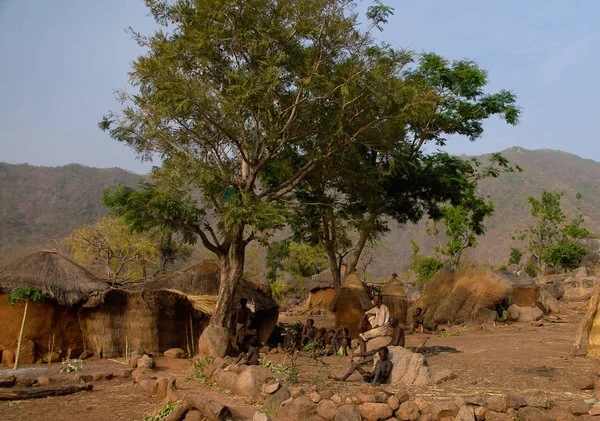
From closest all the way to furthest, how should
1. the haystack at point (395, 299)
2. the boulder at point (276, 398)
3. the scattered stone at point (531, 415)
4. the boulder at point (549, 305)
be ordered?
1. the scattered stone at point (531, 415)
2. the boulder at point (276, 398)
3. the haystack at point (395, 299)
4. the boulder at point (549, 305)

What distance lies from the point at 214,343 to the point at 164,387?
136 inches

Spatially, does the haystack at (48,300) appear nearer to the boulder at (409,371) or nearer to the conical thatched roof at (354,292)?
the conical thatched roof at (354,292)

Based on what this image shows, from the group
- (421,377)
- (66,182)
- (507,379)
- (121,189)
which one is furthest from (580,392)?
(66,182)

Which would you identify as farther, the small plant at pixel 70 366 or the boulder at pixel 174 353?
the boulder at pixel 174 353

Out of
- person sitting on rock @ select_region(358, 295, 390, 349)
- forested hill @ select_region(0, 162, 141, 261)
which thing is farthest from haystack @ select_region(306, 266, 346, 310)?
forested hill @ select_region(0, 162, 141, 261)

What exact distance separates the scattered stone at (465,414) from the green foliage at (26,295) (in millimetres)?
9217

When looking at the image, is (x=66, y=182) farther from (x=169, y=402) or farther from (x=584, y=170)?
(x=584, y=170)

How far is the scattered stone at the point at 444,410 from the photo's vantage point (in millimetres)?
6338

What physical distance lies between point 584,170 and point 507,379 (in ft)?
390

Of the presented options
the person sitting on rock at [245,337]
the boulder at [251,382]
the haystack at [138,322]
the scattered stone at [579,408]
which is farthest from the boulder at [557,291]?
the scattered stone at [579,408]

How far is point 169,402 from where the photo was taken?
7402mm

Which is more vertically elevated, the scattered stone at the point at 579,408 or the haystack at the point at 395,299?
the haystack at the point at 395,299

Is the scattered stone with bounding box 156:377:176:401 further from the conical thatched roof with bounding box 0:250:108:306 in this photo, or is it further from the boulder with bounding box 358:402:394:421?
the conical thatched roof with bounding box 0:250:108:306

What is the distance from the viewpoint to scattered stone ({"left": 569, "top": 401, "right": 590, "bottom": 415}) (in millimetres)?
6062
